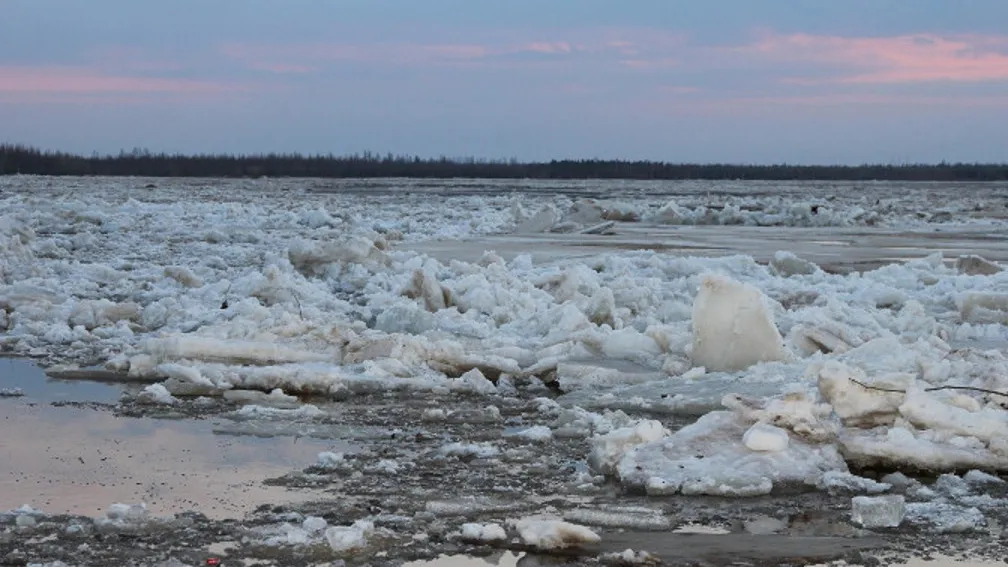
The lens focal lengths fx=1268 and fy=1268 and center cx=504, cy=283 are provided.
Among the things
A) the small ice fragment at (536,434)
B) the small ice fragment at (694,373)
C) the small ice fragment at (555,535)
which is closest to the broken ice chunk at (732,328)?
the small ice fragment at (694,373)

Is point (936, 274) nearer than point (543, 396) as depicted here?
No

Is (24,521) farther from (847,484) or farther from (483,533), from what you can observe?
(847,484)

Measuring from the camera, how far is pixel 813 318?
896 centimetres

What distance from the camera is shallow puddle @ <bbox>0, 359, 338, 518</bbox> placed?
4742mm

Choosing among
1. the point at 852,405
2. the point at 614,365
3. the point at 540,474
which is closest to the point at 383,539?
→ the point at 540,474

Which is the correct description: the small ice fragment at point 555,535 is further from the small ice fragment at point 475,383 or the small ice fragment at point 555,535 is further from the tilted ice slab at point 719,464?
the small ice fragment at point 475,383

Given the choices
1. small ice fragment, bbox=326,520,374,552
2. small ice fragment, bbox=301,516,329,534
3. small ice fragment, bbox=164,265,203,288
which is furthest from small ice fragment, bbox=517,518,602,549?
small ice fragment, bbox=164,265,203,288

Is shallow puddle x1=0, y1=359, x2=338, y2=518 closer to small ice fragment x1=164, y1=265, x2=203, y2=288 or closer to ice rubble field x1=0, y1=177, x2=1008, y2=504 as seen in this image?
ice rubble field x1=0, y1=177, x2=1008, y2=504

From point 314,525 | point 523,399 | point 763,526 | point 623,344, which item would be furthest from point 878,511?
point 623,344

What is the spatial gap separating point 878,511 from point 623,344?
367cm

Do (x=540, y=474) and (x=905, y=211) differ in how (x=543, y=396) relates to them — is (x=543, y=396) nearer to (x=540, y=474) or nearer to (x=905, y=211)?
(x=540, y=474)

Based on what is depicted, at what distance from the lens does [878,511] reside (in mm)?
4602

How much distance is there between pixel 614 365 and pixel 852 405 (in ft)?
7.72

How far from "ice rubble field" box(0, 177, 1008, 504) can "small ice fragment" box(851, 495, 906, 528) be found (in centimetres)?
36
